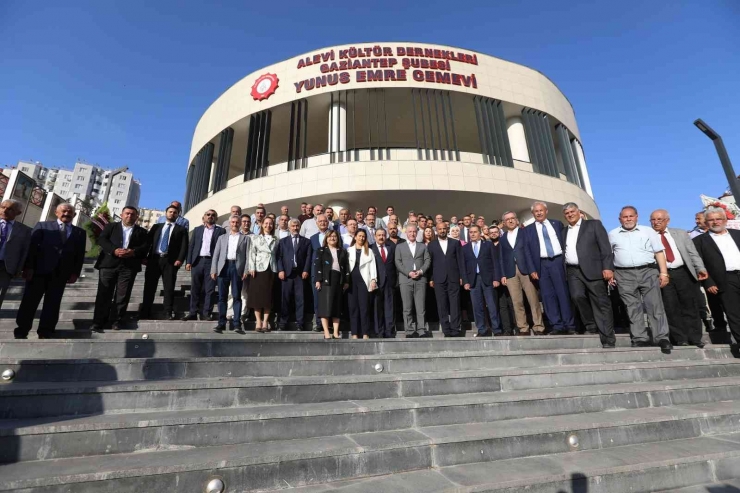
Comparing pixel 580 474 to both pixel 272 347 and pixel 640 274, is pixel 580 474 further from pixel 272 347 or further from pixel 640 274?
pixel 640 274

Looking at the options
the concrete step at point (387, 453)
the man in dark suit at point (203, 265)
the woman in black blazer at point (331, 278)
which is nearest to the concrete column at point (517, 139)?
the woman in black blazer at point (331, 278)

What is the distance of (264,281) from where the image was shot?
5.39 m

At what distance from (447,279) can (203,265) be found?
13.8ft

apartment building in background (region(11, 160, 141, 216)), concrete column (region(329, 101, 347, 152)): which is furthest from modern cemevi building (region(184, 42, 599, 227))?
apartment building in background (region(11, 160, 141, 216))

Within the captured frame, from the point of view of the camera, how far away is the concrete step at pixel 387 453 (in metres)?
1.91

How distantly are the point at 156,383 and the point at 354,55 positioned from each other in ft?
52.0

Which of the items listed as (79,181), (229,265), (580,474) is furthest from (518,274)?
(79,181)

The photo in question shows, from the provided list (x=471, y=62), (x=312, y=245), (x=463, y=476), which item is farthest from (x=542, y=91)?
(x=463, y=476)

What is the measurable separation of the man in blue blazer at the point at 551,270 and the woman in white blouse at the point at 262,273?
14.1 feet

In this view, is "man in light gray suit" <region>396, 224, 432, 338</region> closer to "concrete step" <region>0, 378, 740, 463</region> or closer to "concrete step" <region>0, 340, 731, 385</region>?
"concrete step" <region>0, 340, 731, 385</region>

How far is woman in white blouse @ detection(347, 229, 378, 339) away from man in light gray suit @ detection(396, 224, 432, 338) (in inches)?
22.9

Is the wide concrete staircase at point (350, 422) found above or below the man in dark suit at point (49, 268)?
below

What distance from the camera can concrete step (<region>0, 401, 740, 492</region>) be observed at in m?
1.91

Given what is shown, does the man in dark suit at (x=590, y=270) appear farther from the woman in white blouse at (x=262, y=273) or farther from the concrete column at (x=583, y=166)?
the concrete column at (x=583, y=166)
